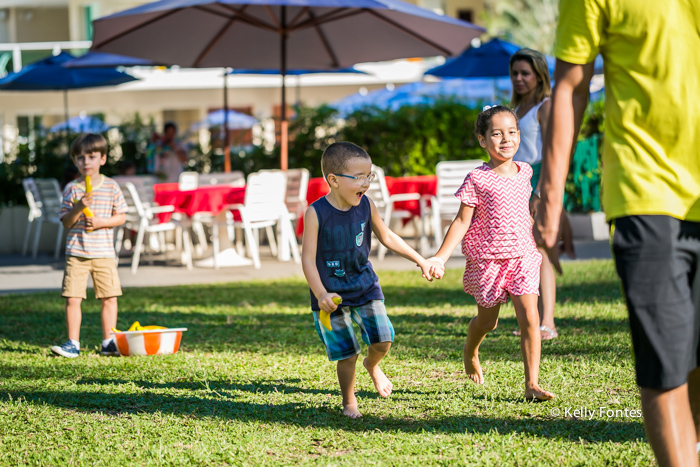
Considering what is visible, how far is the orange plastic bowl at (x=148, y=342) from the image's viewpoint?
5.73m

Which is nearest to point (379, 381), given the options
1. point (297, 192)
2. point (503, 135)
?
point (503, 135)

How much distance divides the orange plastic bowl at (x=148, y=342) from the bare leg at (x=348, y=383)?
187cm

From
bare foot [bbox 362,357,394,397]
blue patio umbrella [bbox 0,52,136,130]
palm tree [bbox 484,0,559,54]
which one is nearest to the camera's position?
bare foot [bbox 362,357,394,397]

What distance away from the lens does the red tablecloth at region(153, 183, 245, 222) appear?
430 inches

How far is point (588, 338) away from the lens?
5.89m

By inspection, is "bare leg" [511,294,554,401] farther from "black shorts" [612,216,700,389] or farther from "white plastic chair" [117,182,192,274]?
"white plastic chair" [117,182,192,274]

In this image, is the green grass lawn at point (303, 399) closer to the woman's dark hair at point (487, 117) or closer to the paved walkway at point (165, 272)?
the woman's dark hair at point (487, 117)

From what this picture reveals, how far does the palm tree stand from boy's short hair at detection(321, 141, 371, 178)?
Answer: 31872 mm

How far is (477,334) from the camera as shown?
14.8 feet

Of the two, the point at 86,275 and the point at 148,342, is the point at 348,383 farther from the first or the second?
the point at 86,275

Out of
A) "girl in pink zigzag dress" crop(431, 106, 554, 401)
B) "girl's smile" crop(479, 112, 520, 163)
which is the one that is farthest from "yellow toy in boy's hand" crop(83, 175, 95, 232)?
"girl's smile" crop(479, 112, 520, 163)

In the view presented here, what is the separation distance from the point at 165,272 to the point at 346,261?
292 inches

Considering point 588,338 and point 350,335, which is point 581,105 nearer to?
point 350,335

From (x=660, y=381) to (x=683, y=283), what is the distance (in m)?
0.29
